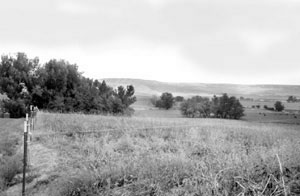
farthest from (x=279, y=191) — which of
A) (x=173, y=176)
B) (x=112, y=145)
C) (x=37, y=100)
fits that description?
(x=37, y=100)

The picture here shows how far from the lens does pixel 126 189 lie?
241 centimetres

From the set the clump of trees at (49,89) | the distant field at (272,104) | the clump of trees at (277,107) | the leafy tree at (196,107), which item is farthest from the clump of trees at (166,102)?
the clump of trees at (277,107)

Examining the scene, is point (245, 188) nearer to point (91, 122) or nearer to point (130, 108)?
A: point (91, 122)

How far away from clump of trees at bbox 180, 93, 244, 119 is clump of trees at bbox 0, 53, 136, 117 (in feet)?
23.9

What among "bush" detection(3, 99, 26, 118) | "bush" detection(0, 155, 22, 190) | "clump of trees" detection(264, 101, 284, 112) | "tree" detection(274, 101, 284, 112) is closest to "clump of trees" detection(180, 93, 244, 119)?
"clump of trees" detection(264, 101, 284, 112)

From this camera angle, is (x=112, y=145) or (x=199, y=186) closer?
(x=199, y=186)

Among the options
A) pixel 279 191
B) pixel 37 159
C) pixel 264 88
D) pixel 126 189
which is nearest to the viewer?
pixel 279 191

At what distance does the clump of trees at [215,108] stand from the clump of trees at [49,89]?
7.28 metres

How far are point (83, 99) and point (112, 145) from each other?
591 inches

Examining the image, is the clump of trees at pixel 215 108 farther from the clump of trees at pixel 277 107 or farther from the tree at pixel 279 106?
the tree at pixel 279 106

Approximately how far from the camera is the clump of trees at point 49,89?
18.3 meters

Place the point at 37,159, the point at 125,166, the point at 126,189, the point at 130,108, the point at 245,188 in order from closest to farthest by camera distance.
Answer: the point at 245,188 → the point at 126,189 → the point at 125,166 → the point at 37,159 → the point at 130,108

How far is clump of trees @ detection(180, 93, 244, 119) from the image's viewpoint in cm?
1184

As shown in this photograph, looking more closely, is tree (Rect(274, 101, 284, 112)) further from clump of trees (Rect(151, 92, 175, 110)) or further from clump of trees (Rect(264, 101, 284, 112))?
clump of trees (Rect(151, 92, 175, 110))
